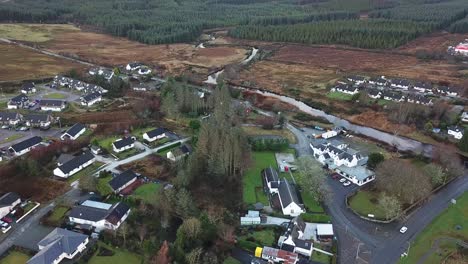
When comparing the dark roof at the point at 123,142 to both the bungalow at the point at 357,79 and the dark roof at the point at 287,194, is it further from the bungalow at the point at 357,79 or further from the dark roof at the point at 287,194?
the bungalow at the point at 357,79

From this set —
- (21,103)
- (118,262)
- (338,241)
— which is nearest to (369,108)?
(338,241)

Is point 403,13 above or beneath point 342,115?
above

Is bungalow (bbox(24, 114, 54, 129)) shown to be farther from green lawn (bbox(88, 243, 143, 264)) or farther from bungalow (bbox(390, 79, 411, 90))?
bungalow (bbox(390, 79, 411, 90))

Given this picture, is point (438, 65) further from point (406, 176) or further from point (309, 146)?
point (406, 176)

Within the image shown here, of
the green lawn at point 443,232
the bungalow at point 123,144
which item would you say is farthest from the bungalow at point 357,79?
the bungalow at point 123,144

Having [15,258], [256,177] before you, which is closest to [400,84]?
[256,177]

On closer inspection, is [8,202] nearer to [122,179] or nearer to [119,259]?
[122,179]
